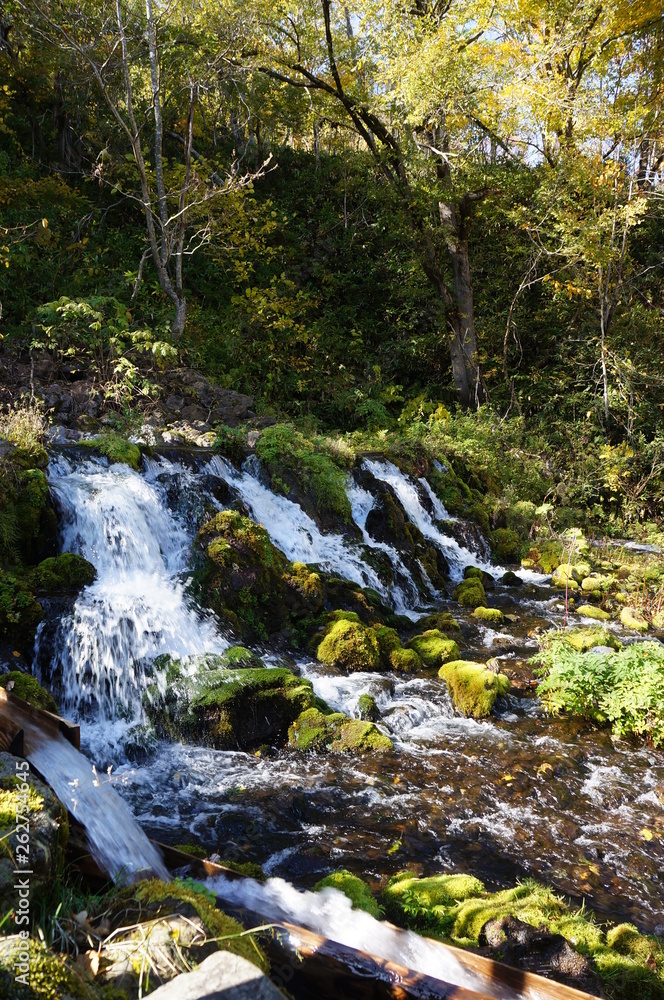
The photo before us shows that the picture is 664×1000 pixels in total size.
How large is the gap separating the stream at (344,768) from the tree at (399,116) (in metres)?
10.7

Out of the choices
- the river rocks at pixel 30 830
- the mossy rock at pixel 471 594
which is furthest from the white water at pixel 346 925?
the mossy rock at pixel 471 594

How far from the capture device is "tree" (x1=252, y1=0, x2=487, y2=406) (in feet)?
45.9

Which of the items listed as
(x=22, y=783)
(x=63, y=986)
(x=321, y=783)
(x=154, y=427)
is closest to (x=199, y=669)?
(x=321, y=783)

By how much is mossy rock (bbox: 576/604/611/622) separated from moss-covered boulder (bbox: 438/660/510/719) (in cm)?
318

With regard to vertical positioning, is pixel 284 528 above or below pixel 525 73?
below

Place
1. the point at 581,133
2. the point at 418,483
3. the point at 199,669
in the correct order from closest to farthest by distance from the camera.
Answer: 1. the point at 199,669
2. the point at 418,483
3. the point at 581,133

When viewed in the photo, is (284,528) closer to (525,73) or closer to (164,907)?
(164,907)

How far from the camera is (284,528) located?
1035 cm

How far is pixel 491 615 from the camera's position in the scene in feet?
31.1

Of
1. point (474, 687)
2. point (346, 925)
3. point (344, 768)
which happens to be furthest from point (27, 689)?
point (474, 687)

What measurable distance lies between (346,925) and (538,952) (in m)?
1.01

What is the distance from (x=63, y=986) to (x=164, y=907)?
0.57m

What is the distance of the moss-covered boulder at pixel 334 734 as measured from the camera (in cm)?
587

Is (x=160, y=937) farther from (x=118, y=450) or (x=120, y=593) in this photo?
(x=118, y=450)
